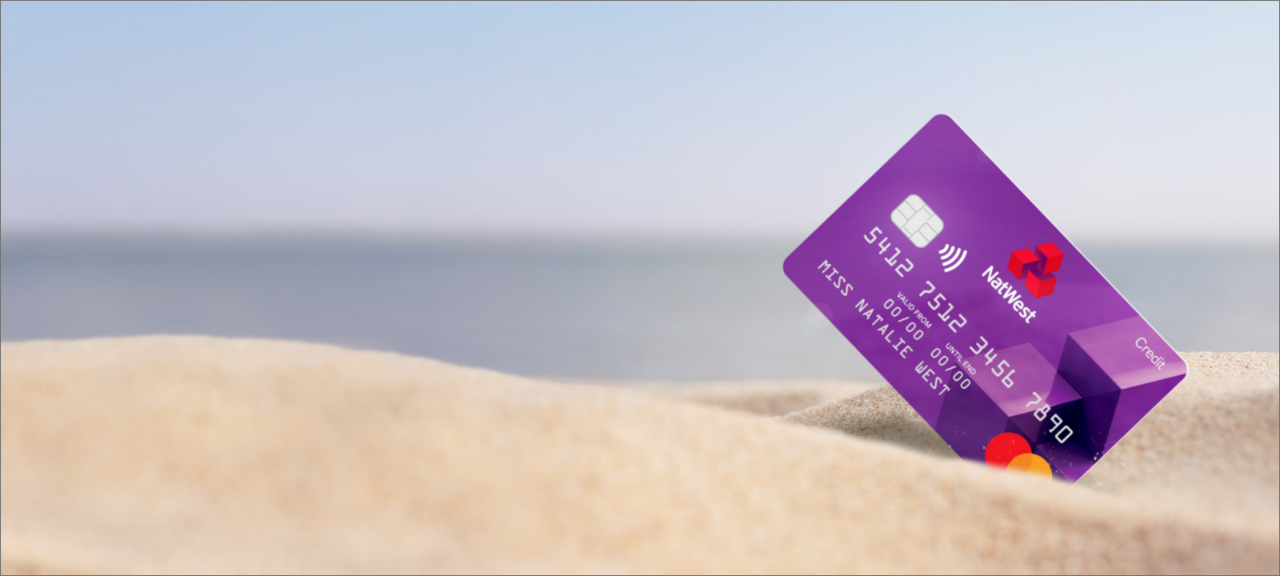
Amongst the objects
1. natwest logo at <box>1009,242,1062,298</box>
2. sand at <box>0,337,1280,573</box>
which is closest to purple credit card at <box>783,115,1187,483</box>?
natwest logo at <box>1009,242,1062,298</box>

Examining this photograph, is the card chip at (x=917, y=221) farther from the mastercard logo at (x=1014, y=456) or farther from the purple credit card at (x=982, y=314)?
the mastercard logo at (x=1014, y=456)

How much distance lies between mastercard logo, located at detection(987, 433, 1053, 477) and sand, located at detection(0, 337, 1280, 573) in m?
0.09

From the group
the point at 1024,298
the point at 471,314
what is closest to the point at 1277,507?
the point at 1024,298

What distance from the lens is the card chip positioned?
1500mm

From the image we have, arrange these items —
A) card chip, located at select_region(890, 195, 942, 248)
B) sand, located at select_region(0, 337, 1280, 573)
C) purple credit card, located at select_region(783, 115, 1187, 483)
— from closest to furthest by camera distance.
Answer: sand, located at select_region(0, 337, 1280, 573), purple credit card, located at select_region(783, 115, 1187, 483), card chip, located at select_region(890, 195, 942, 248)

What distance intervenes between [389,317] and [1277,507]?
266cm

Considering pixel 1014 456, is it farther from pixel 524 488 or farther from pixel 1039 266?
pixel 524 488

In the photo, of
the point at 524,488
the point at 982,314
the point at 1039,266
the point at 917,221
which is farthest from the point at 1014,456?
the point at 524,488

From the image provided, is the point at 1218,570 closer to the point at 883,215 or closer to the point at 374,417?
the point at 883,215

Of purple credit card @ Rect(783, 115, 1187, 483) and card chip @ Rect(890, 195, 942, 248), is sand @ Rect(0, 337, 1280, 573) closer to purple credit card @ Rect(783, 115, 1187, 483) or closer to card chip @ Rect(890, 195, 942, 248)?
purple credit card @ Rect(783, 115, 1187, 483)

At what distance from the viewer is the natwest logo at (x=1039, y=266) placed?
142 centimetres

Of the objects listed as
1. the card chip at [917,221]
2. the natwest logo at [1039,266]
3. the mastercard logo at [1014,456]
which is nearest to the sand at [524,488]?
the mastercard logo at [1014,456]

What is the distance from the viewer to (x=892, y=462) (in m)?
1.21

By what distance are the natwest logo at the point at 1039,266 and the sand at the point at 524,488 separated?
0.42 m
